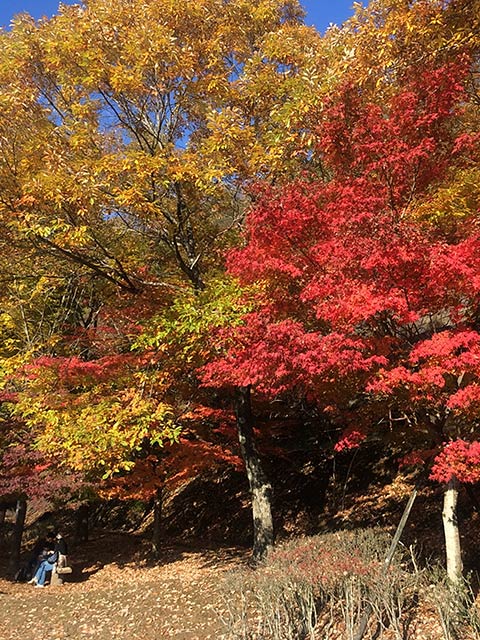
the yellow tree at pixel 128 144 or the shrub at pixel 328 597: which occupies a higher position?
the yellow tree at pixel 128 144

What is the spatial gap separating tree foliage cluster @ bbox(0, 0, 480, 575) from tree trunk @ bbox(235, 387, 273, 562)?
0.16 feet

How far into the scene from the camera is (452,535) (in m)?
6.68

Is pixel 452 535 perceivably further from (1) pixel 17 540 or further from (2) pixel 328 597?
(1) pixel 17 540

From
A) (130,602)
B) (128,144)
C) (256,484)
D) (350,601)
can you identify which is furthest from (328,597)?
(128,144)

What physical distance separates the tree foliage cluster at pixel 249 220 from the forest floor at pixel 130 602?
6.20ft

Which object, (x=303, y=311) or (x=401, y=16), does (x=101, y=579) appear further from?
(x=401, y=16)

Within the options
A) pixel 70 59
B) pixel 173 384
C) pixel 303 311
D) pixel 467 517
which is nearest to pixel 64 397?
pixel 173 384

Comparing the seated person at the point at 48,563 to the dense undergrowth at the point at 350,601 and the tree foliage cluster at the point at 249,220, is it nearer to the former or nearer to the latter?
the tree foliage cluster at the point at 249,220

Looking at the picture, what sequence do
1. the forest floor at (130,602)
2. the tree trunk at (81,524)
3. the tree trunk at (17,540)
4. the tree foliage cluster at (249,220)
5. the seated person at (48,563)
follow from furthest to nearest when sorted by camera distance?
the tree trunk at (81,524) < the tree trunk at (17,540) < the seated person at (48,563) < the forest floor at (130,602) < the tree foliage cluster at (249,220)

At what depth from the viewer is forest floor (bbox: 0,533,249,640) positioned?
7.36m

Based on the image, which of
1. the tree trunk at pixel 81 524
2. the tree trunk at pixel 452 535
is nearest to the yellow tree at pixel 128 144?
the tree trunk at pixel 452 535

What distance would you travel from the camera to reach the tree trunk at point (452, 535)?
6512 millimetres

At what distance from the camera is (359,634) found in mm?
5328

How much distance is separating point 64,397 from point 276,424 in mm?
6353
